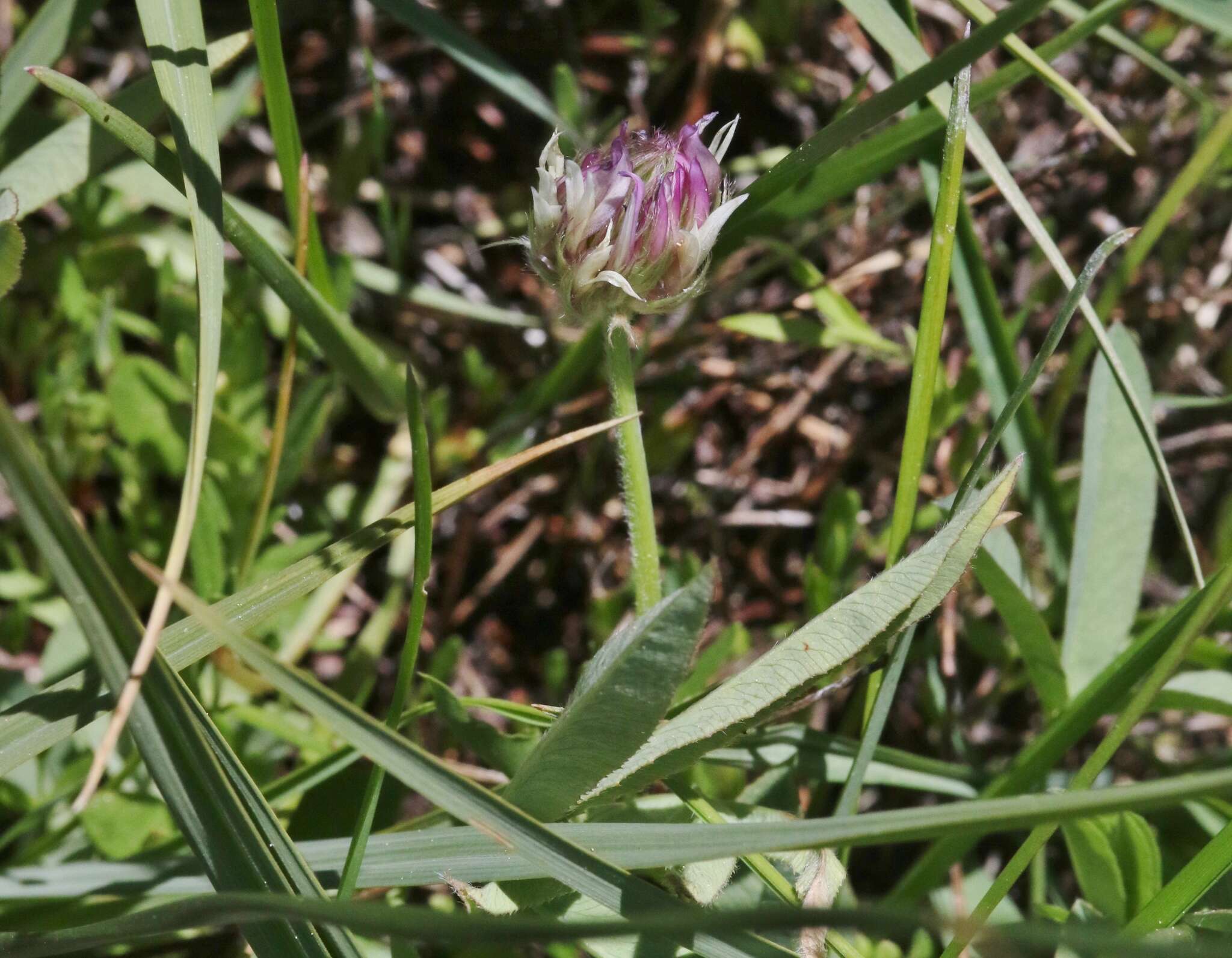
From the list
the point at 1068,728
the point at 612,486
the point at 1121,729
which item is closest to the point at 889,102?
the point at 1121,729

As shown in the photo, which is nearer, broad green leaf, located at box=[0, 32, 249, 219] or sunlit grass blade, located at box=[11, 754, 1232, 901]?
sunlit grass blade, located at box=[11, 754, 1232, 901]

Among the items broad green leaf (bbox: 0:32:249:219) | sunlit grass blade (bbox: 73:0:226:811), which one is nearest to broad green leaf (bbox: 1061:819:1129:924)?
sunlit grass blade (bbox: 73:0:226:811)

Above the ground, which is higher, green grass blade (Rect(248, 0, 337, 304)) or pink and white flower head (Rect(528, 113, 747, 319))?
green grass blade (Rect(248, 0, 337, 304))

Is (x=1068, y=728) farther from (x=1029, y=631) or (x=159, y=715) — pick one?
(x=159, y=715)

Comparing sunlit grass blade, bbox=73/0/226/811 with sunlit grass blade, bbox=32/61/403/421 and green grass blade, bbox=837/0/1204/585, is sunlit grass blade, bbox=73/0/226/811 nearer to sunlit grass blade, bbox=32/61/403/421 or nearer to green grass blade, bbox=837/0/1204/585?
sunlit grass blade, bbox=32/61/403/421

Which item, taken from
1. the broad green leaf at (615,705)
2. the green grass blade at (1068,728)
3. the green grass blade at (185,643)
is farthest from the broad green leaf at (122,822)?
the green grass blade at (1068,728)

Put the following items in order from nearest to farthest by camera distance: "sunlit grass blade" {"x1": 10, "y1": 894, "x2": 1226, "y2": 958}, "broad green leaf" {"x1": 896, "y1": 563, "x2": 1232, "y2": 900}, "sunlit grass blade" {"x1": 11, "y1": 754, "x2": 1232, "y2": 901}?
1. "sunlit grass blade" {"x1": 10, "y1": 894, "x2": 1226, "y2": 958}
2. "sunlit grass blade" {"x1": 11, "y1": 754, "x2": 1232, "y2": 901}
3. "broad green leaf" {"x1": 896, "y1": 563, "x2": 1232, "y2": 900}

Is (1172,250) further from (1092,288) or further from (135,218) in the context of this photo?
(135,218)

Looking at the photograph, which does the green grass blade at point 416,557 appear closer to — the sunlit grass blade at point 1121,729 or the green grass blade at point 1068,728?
the sunlit grass blade at point 1121,729
